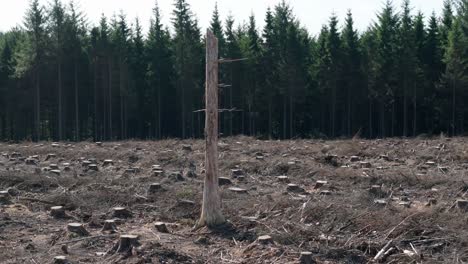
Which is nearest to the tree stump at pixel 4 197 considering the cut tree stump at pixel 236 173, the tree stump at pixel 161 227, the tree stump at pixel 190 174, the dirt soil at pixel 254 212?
the dirt soil at pixel 254 212

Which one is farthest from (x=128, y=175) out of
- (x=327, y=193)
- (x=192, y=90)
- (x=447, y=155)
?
(x=192, y=90)

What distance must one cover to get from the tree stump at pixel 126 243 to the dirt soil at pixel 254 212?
3 cm

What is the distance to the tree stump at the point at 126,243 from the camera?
259 inches

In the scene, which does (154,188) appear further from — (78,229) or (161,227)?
(78,229)

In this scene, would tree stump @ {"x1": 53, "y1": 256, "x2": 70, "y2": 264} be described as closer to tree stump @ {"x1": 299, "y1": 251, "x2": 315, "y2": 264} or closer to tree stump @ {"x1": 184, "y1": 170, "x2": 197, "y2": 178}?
tree stump @ {"x1": 299, "y1": 251, "x2": 315, "y2": 264}

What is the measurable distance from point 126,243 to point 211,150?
1926 mm

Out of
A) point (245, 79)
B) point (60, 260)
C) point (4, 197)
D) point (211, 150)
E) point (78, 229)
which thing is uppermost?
point (245, 79)

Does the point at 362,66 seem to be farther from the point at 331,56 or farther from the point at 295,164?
the point at 295,164

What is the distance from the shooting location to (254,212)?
325 inches

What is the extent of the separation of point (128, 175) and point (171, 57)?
30.0 m

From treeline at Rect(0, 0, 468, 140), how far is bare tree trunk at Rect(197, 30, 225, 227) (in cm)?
3125

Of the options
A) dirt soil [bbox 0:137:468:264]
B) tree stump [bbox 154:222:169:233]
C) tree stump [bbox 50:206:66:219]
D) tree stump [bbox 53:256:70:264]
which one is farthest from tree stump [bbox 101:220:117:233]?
tree stump [bbox 53:256:70:264]

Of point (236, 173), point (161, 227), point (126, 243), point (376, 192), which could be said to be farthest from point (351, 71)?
point (126, 243)

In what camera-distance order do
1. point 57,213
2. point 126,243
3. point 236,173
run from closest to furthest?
point 126,243, point 57,213, point 236,173
